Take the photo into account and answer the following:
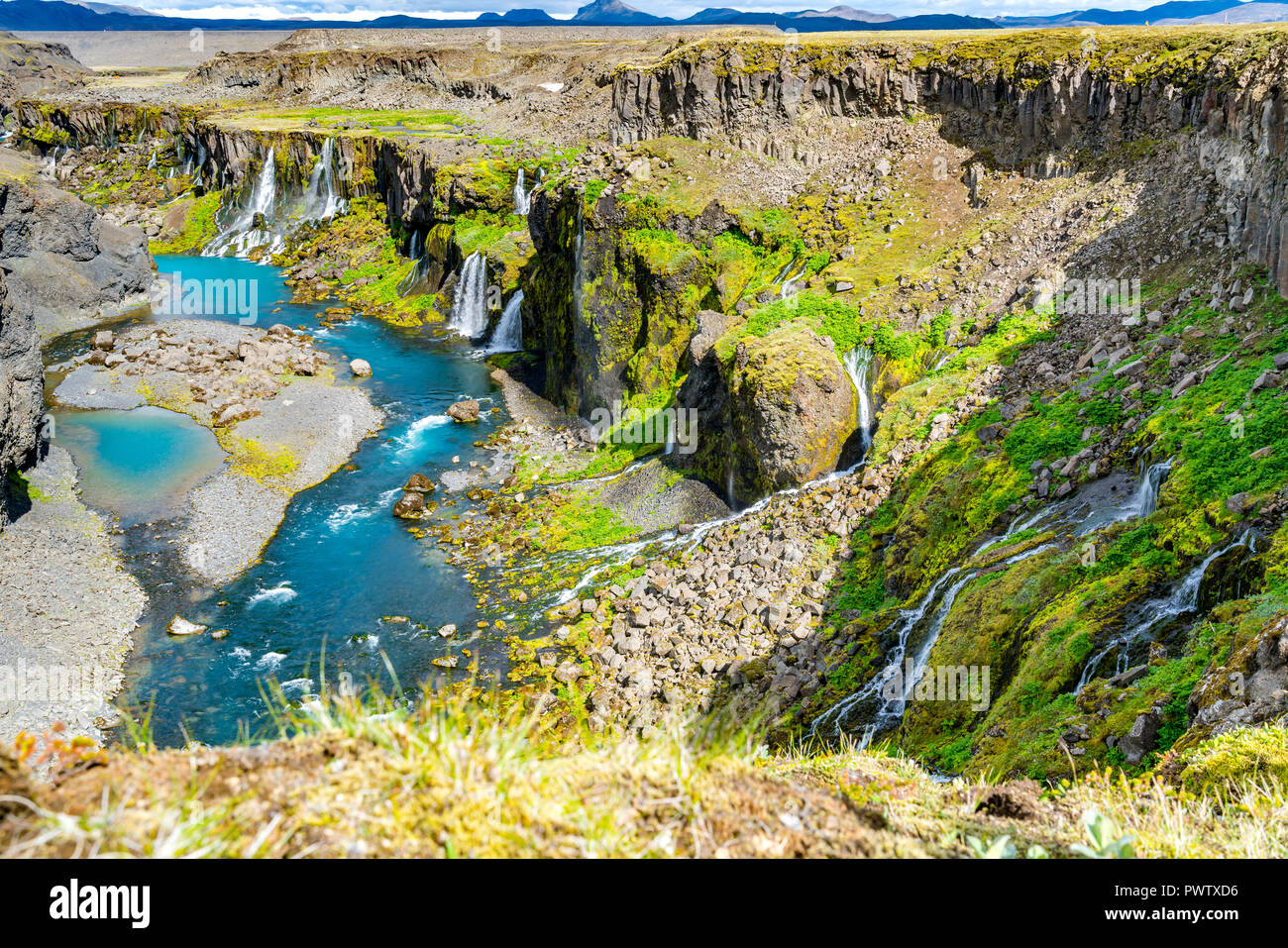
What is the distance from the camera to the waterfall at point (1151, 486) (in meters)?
17.4

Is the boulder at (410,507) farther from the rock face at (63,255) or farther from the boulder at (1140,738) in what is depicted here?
the rock face at (63,255)

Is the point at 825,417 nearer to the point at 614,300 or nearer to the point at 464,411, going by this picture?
the point at 614,300

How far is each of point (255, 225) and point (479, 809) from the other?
88.7 meters

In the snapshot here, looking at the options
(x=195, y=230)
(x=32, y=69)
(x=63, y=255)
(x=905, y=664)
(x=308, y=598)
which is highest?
(x=32, y=69)

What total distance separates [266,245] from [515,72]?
48769 millimetres

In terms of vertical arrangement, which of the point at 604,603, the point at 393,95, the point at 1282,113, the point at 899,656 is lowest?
the point at 604,603

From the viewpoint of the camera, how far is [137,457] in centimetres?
3794

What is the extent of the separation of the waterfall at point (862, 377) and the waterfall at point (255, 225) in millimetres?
65064

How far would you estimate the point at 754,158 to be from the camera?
144 ft

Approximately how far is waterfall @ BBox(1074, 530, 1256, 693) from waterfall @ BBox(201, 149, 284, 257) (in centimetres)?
8008

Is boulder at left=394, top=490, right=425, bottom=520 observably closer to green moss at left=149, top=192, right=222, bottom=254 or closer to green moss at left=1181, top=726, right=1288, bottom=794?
green moss at left=1181, top=726, right=1288, bottom=794

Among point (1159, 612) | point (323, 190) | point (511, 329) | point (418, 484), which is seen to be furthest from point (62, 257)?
point (1159, 612)

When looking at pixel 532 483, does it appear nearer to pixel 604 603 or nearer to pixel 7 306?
pixel 604 603
